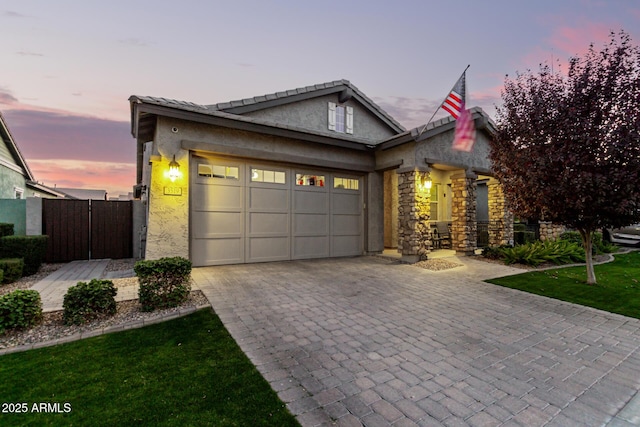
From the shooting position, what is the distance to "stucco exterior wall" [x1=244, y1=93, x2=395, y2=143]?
33.5 ft

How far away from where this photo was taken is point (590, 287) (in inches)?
240

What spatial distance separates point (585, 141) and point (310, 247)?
7090 mm

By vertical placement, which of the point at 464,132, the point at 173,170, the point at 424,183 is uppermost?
the point at 464,132

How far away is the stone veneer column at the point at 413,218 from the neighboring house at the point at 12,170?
15518 millimetres

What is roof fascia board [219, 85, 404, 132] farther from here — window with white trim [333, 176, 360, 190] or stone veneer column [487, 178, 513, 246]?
stone veneer column [487, 178, 513, 246]

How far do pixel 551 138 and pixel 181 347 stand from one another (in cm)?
759

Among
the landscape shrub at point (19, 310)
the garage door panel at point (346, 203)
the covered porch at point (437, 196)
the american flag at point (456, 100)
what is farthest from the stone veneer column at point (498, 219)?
the landscape shrub at point (19, 310)

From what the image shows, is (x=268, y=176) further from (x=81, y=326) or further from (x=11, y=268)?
(x=11, y=268)

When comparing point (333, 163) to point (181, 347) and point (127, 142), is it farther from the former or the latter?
point (127, 142)

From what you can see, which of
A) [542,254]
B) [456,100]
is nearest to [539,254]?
[542,254]

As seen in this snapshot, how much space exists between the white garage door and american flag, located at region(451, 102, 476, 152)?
11.6 feet

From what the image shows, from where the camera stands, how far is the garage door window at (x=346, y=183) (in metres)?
9.85

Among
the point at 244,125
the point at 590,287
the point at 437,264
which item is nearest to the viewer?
the point at 590,287

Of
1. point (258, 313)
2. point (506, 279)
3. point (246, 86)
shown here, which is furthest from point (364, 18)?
point (258, 313)
